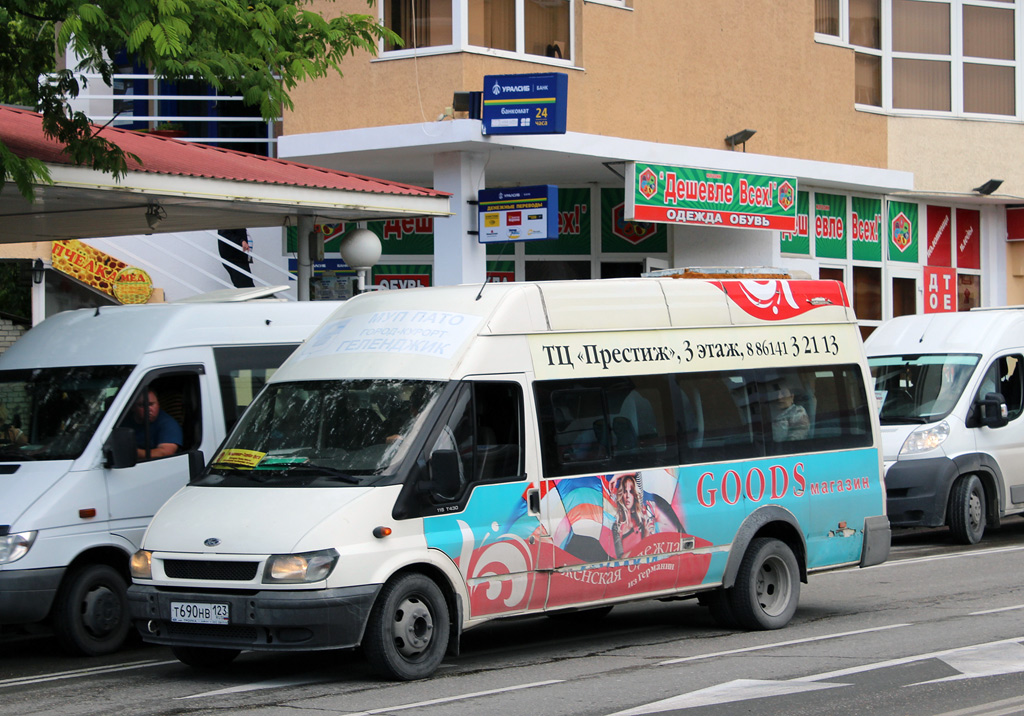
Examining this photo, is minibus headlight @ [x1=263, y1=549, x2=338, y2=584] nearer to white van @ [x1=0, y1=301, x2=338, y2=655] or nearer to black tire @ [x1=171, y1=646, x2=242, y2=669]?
black tire @ [x1=171, y1=646, x2=242, y2=669]

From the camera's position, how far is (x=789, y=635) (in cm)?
989

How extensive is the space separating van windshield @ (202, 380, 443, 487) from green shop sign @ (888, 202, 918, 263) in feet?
65.7

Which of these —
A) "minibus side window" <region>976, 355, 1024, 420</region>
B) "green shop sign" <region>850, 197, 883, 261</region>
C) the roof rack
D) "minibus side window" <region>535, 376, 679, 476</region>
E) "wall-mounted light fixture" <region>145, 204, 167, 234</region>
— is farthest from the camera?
"green shop sign" <region>850, 197, 883, 261</region>

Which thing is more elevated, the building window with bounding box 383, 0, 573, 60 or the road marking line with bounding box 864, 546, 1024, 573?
the building window with bounding box 383, 0, 573, 60

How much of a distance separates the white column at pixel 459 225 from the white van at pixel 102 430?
8.77 meters

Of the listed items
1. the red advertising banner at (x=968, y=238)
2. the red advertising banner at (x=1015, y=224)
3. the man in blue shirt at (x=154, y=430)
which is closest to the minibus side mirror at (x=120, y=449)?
the man in blue shirt at (x=154, y=430)

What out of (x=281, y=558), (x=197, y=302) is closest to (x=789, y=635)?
(x=281, y=558)

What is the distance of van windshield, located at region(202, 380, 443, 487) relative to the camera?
8.38 meters

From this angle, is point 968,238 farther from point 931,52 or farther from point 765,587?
point 765,587

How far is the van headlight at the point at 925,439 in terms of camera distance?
15.1 m

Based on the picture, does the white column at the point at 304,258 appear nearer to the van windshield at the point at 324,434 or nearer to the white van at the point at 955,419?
the white van at the point at 955,419

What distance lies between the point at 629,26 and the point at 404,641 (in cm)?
1499

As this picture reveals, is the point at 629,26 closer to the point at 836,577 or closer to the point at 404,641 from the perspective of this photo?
the point at 836,577

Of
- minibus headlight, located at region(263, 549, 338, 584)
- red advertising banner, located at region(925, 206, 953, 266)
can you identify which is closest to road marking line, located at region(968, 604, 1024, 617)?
minibus headlight, located at region(263, 549, 338, 584)
